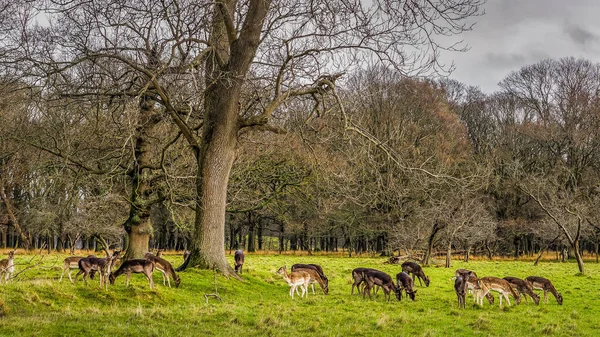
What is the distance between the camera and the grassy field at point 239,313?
859 cm

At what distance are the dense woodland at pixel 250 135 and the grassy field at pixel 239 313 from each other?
2908 mm

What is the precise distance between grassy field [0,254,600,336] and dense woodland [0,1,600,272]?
2.91m

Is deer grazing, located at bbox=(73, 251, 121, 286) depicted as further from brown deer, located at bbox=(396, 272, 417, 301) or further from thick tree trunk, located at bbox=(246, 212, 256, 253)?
thick tree trunk, located at bbox=(246, 212, 256, 253)

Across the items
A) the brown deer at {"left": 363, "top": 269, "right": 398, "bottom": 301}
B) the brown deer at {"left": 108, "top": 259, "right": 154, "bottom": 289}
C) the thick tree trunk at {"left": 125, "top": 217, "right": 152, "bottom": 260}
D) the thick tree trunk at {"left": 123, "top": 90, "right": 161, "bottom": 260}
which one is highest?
the thick tree trunk at {"left": 123, "top": 90, "right": 161, "bottom": 260}

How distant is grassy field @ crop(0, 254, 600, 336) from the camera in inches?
338

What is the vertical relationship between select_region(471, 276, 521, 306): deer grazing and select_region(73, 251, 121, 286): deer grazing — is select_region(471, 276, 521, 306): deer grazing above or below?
below

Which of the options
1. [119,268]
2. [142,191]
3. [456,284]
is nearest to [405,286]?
[456,284]

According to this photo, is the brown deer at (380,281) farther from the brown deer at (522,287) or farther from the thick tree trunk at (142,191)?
the thick tree trunk at (142,191)

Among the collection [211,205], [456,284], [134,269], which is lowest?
[456,284]

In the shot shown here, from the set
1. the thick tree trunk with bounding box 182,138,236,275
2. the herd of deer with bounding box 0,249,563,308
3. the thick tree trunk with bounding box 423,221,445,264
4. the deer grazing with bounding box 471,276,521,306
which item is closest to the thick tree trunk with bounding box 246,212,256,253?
the thick tree trunk with bounding box 423,221,445,264

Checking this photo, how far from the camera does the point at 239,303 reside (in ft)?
39.9

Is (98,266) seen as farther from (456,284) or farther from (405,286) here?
(456,284)

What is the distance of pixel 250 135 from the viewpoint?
18984 mm

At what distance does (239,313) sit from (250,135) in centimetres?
956
